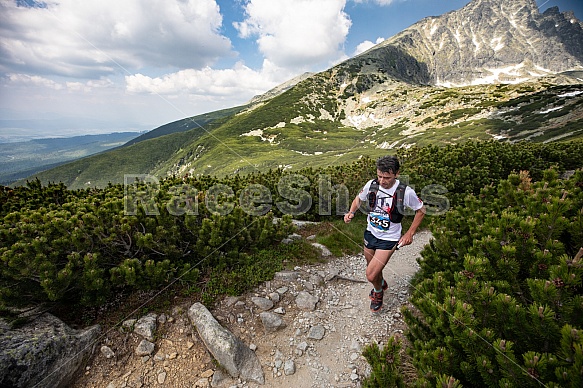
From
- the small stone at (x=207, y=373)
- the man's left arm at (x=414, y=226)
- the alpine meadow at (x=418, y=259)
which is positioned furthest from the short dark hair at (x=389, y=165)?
the small stone at (x=207, y=373)

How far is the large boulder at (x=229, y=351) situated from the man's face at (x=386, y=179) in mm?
4411

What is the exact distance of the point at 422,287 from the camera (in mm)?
5195

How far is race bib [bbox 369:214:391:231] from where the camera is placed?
6.13 m

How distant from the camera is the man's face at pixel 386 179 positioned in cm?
578

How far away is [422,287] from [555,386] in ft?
9.07

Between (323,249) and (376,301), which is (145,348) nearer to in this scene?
(376,301)

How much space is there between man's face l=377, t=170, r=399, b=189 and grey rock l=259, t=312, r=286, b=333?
3.86 m

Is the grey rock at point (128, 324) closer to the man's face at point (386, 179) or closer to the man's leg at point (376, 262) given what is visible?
the man's leg at point (376, 262)

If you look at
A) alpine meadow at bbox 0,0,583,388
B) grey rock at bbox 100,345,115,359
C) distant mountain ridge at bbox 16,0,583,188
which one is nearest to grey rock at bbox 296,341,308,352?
alpine meadow at bbox 0,0,583,388

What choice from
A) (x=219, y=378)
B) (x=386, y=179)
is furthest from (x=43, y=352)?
(x=386, y=179)

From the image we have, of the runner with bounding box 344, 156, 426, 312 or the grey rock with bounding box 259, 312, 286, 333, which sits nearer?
the runner with bounding box 344, 156, 426, 312

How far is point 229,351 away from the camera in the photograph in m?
5.58

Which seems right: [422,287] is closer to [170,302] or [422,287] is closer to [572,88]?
[170,302]

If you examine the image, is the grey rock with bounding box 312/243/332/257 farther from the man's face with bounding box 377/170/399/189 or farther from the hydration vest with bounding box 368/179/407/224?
the man's face with bounding box 377/170/399/189
